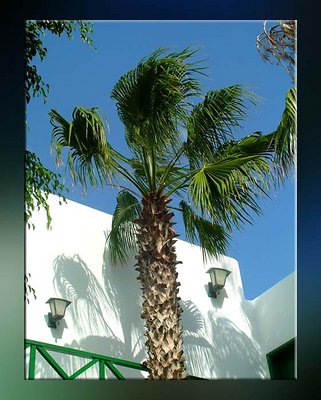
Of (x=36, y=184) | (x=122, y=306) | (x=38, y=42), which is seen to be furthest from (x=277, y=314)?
(x=38, y=42)

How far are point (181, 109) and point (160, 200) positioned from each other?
0.69 meters

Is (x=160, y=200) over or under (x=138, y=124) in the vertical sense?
under

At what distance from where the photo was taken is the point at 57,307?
4930 millimetres

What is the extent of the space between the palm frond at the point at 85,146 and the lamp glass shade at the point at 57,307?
83 cm

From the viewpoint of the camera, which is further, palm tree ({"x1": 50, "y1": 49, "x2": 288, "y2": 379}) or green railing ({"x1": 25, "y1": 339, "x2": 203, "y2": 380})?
palm tree ({"x1": 50, "y1": 49, "x2": 288, "y2": 379})

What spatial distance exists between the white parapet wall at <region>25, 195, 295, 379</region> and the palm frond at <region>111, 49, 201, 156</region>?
681 mm

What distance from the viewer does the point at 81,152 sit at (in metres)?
5.05

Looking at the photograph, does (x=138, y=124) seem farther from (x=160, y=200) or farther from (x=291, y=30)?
(x=291, y=30)

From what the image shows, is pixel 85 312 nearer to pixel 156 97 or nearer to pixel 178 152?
pixel 178 152

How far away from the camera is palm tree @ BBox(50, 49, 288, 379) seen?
4.98 meters

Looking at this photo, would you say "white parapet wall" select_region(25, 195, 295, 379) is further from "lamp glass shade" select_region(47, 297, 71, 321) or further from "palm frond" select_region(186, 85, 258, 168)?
"palm frond" select_region(186, 85, 258, 168)

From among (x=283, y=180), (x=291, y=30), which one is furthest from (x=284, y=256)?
(x=291, y=30)

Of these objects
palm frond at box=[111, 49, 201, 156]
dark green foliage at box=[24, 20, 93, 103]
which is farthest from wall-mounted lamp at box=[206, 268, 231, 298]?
dark green foliage at box=[24, 20, 93, 103]
